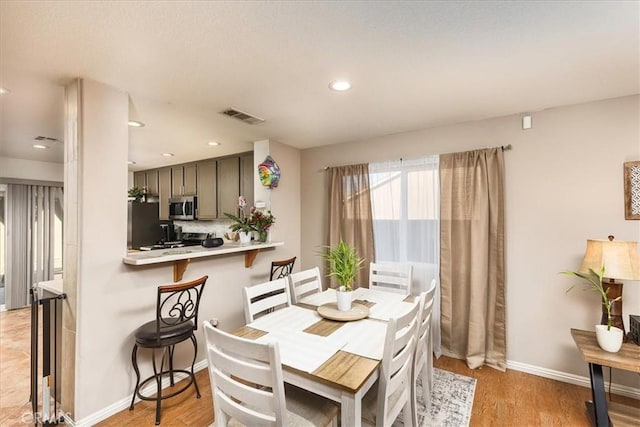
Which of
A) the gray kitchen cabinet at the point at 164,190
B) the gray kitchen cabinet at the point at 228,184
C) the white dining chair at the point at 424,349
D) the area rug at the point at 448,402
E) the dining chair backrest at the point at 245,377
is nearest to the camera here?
the dining chair backrest at the point at 245,377

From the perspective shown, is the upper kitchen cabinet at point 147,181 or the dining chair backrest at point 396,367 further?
the upper kitchen cabinet at point 147,181

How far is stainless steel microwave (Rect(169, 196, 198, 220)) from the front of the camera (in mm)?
4948

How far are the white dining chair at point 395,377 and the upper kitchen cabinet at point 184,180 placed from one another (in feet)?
14.4

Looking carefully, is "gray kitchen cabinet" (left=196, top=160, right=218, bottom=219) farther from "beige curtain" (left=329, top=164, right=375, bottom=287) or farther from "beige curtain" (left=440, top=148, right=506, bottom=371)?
"beige curtain" (left=440, top=148, right=506, bottom=371)

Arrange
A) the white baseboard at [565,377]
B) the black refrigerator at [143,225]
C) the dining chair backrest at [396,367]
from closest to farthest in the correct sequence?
the dining chair backrest at [396,367] < the white baseboard at [565,377] < the black refrigerator at [143,225]

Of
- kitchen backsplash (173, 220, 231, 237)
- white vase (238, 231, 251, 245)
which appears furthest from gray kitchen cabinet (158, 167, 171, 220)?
white vase (238, 231, 251, 245)

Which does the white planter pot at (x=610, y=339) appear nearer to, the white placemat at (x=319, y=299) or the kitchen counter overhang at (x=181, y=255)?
the white placemat at (x=319, y=299)

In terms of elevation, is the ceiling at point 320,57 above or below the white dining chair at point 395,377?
above

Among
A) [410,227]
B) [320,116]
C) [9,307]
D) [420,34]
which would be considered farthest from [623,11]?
[9,307]

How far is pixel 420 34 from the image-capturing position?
1.57 meters

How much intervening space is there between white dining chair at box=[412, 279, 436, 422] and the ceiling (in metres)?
1.49

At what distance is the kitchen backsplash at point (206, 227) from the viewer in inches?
200

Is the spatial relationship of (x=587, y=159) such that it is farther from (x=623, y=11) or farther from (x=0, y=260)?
(x=0, y=260)

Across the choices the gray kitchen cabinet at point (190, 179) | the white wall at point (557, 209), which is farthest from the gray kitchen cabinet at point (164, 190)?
the white wall at point (557, 209)
